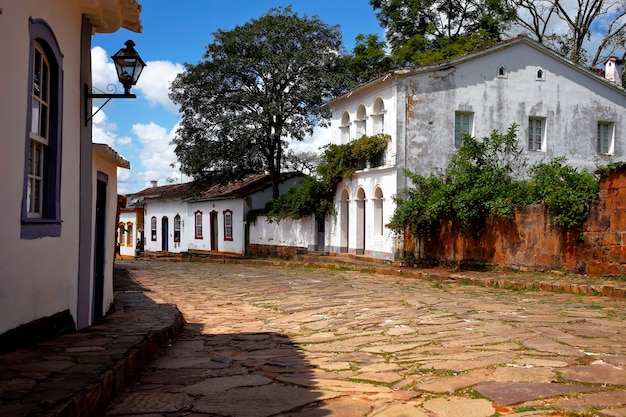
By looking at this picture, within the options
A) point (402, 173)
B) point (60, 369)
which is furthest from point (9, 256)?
point (402, 173)

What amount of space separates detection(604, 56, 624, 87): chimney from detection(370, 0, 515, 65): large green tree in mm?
6010

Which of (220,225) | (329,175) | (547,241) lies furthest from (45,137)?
(220,225)

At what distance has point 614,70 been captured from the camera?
86.2 feet

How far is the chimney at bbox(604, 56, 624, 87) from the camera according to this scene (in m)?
26.2

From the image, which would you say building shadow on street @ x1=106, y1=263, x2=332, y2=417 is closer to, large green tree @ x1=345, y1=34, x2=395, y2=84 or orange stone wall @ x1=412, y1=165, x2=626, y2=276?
orange stone wall @ x1=412, y1=165, x2=626, y2=276

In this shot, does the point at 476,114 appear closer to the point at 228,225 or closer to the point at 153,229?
the point at 228,225

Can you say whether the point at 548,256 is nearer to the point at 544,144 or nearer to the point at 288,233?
the point at 544,144

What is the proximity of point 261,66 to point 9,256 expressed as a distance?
87.4ft

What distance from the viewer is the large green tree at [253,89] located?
1199 inches

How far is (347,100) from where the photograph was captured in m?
26.4

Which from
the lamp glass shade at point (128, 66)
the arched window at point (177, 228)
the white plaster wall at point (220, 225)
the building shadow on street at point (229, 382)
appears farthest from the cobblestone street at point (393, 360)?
the arched window at point (177, 228)

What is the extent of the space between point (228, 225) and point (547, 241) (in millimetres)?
22301

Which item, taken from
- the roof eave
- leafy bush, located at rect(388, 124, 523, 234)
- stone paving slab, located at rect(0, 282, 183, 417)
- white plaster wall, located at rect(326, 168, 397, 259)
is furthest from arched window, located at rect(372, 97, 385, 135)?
stone paving slab, located at rect(0, 282, 183, 417)

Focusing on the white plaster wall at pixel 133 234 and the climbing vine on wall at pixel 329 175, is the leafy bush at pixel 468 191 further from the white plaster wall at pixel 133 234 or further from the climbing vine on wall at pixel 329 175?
the white plaster wall at pixel 133 234
